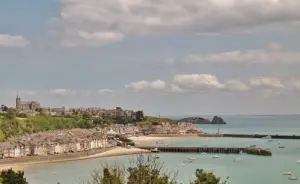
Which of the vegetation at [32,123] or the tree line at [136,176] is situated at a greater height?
the vegetation at [32,123]

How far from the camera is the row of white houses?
78.7 m

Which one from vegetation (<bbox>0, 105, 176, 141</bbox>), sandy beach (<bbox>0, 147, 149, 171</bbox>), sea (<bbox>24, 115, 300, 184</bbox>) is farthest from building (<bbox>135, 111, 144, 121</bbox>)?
sea (<bbox>24, 115, 300, 184</bbox>)

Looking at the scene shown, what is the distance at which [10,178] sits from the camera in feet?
105

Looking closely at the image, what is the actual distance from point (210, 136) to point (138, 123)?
30987 millimetres

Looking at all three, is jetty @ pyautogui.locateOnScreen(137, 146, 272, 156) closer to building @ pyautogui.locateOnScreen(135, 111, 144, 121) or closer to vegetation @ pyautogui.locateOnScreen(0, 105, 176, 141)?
vegetation @ pyautogui.locateOnScreen(0, 105, 176, 141)

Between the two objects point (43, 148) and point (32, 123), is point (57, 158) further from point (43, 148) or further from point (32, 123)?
point (32, 123)

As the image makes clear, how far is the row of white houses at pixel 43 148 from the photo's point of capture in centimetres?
7871

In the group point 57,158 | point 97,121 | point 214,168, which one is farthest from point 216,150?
point 97,121

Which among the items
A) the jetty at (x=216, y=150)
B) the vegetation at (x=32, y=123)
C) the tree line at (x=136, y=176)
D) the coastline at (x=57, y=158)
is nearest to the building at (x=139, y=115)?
the vegetation at (x=32, y=123)

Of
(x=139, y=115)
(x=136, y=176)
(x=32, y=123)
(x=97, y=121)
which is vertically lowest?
(x=136, y=176)

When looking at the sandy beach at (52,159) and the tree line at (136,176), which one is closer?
the tree line at (136,176)

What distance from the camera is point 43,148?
83.6 metres

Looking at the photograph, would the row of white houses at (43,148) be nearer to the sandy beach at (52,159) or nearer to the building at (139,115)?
the sandy beach at (52,159)

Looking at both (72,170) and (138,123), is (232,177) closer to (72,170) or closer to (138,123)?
(72,170)
